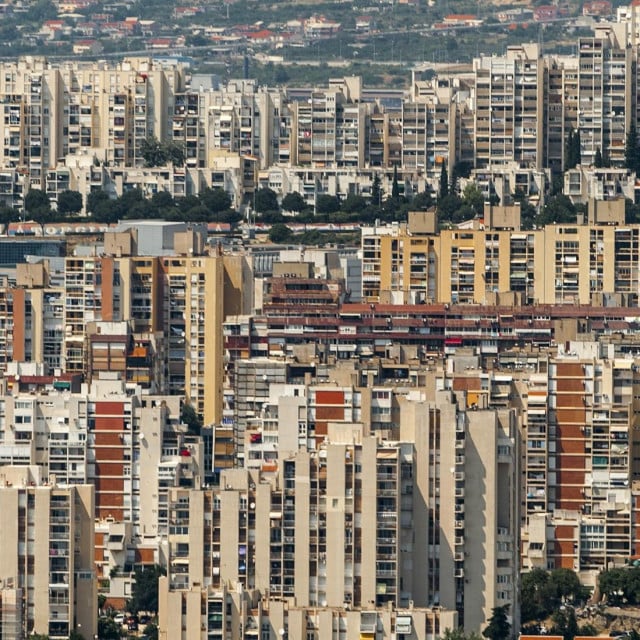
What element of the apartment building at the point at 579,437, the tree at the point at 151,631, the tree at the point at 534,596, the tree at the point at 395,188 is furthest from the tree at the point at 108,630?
the tree at the point at 395,188

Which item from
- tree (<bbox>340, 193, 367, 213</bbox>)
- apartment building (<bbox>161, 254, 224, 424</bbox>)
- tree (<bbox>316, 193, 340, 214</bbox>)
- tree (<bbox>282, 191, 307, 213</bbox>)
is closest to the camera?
apartment building (<bbox>161, 254, 224, 424</bbox>)

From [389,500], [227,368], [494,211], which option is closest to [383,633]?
[389,500]

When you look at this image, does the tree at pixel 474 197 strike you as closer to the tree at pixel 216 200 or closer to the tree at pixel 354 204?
the tree at pixel 354 204

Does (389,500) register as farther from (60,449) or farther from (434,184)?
→ (434,184)

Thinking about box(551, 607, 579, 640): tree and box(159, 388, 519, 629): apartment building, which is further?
box(551, 607, 579, 640): tree

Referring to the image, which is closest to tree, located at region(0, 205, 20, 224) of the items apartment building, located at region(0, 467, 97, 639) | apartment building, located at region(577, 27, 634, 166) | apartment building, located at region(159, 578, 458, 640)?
apartment building, located at region(577, 27, 634, 166)

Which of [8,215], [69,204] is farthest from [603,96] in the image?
[8,215]

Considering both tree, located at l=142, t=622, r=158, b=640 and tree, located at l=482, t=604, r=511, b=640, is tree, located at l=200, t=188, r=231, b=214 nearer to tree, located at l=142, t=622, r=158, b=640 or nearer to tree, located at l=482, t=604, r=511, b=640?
tree, located at l=142, t=622, r=158, b=640
